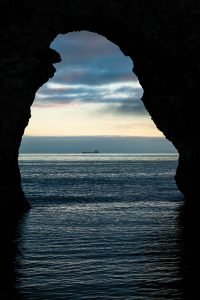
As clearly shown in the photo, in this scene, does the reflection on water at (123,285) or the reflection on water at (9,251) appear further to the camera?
the reflection on water at (9,251)

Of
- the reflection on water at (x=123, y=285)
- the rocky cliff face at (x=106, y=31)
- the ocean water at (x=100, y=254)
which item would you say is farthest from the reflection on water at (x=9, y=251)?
the rocky cliff face at (x=106, y=31)

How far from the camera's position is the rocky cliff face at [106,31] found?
51000mm

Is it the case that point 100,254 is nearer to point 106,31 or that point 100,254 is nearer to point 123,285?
point 123,285

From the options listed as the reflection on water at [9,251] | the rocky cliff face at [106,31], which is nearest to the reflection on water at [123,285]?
the reflection on water at [9,251]

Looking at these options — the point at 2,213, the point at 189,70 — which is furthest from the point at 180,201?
the point at 2,213

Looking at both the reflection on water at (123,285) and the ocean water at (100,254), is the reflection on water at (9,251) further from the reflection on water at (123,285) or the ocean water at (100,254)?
the ocean water at (100,254)

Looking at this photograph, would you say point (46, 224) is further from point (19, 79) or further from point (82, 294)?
point (82, 294)

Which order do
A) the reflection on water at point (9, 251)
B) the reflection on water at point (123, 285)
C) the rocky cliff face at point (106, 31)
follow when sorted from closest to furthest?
1. the reflection on water at point (123, 285)
2. the reflection on water at point (9, 251)
3. the rocky cliff face at point (106, 31)

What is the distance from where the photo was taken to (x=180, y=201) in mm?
65000

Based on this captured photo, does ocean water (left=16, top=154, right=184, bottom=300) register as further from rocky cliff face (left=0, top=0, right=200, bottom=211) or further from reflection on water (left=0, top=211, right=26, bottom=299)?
rocky cliff face (left=0, top=0, right=200, bottom=211)

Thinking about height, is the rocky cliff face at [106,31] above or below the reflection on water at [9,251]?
above

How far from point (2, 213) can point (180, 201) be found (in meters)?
26.5

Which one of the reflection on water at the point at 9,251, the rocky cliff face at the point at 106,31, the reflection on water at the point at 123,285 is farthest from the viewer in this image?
the rocky cliff face at the point at 106,31

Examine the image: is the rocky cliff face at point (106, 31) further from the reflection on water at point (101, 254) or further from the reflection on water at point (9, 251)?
the reflection on water at point (101, 254)
